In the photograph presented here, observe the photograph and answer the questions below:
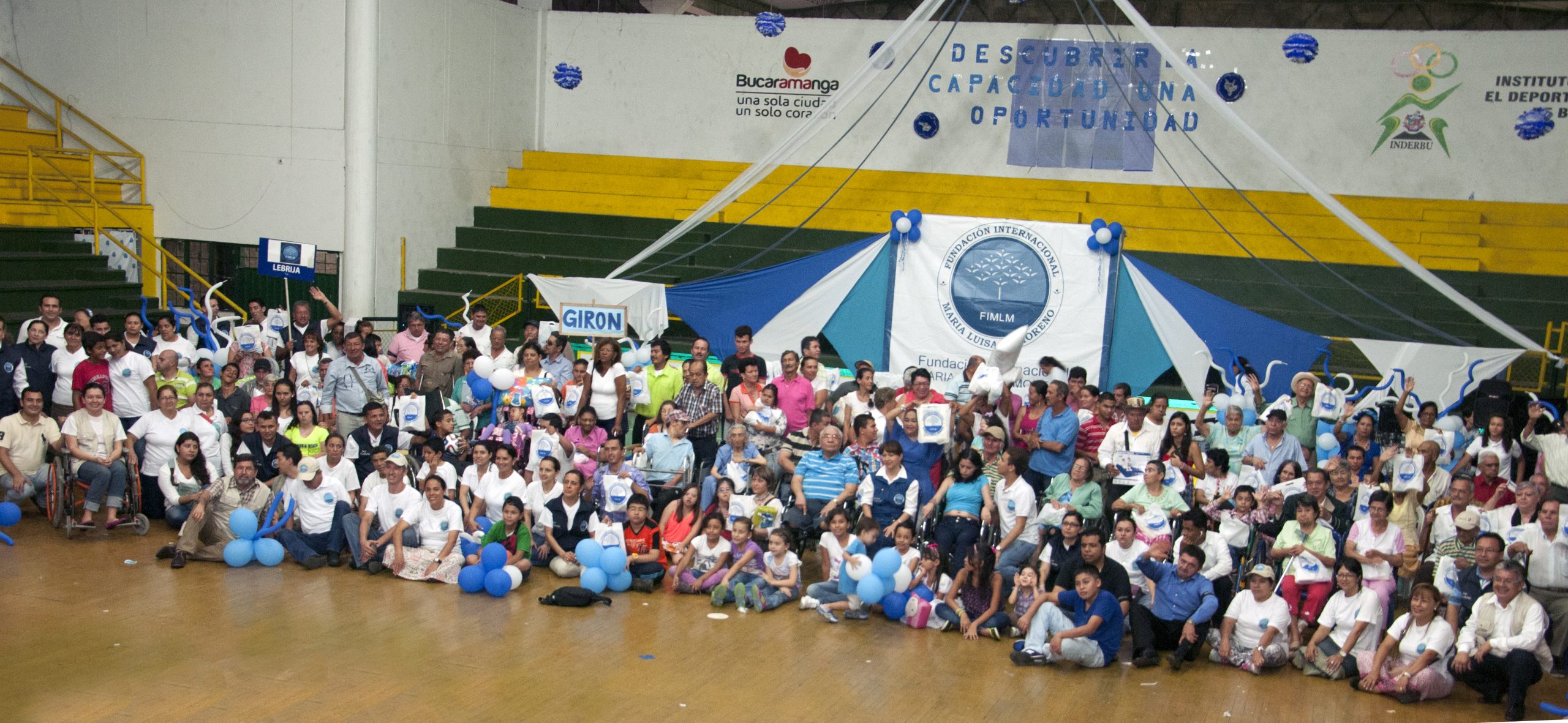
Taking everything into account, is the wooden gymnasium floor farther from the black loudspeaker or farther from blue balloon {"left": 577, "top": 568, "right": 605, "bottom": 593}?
the black loudspeaker

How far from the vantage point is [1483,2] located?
65.3 feet

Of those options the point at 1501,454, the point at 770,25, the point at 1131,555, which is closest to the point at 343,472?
the point at 1131,555

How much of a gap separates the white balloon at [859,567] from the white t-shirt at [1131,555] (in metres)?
1.56

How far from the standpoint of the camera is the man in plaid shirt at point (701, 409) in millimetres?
10219

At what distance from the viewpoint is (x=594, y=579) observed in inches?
343

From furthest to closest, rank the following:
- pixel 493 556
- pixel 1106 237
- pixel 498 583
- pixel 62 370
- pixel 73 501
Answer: pixel 1106 237 → pixel 62 370 → pixel 73 501 → pixel 493 556 → pixel 498 583

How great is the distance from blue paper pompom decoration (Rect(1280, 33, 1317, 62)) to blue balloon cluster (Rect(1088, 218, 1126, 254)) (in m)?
6.89

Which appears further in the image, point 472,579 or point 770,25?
point 770,25

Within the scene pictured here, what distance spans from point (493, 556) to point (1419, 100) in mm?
13479

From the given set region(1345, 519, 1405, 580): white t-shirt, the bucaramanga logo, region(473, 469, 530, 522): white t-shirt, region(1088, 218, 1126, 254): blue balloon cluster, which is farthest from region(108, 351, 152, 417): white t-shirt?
the bucaramanga logo

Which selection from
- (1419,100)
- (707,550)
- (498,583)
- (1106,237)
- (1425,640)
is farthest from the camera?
(1419,100)

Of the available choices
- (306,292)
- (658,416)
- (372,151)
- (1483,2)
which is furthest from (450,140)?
(1483,2)

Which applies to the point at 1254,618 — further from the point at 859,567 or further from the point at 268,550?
the point at 268,550

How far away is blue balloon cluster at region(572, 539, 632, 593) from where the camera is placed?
28.6 ft
